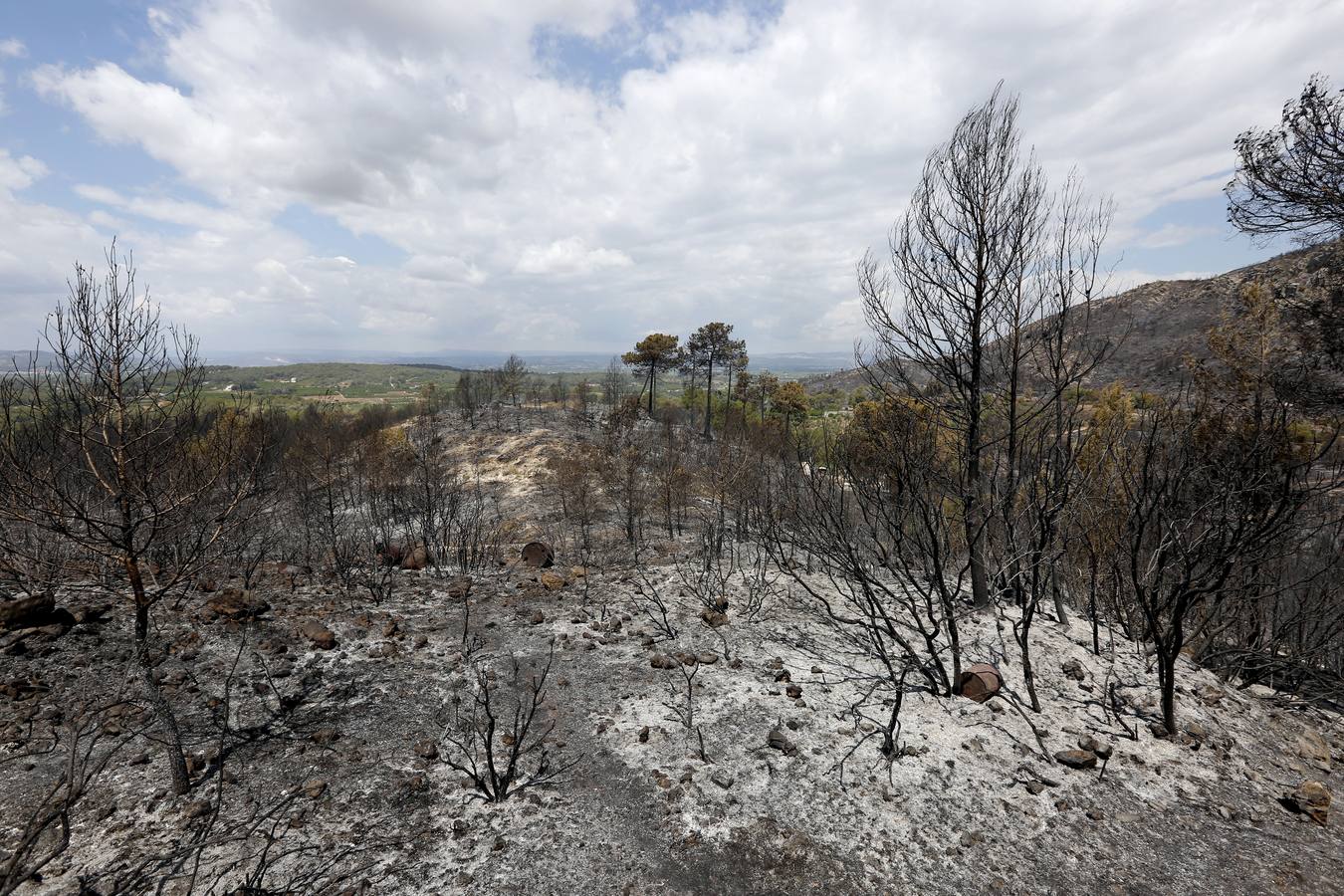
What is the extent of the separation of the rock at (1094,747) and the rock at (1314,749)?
7.62ft

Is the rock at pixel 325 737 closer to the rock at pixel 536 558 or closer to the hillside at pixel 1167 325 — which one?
the rock at pixel 536 558

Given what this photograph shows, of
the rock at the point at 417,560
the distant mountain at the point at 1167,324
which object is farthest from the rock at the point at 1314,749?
the distant mountain at the point at 1167,324

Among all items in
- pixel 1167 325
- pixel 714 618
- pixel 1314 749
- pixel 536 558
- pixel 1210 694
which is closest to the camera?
pixel 1314 749

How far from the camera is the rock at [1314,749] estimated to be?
575cm

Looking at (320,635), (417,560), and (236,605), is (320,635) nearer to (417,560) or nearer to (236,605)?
(236,605)

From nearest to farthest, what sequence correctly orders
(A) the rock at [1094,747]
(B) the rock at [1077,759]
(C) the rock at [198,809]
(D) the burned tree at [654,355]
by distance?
(C) the rock at [198,809] → (B) the rock at [1077,759] → (A) the rock at [1094,747] → (D) the burned tree at [654,355]

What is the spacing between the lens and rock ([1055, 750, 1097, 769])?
5348 millimetres

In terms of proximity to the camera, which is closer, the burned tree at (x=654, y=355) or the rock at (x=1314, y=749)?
the rock at (x=1314, y=749)

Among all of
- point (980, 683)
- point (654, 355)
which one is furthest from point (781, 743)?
point (654, 355)

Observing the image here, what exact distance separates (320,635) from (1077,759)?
377 inches

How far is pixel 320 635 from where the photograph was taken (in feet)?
25.3

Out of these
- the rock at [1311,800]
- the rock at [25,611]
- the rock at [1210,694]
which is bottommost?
the rock at [1210,694]

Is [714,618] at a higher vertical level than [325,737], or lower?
lower

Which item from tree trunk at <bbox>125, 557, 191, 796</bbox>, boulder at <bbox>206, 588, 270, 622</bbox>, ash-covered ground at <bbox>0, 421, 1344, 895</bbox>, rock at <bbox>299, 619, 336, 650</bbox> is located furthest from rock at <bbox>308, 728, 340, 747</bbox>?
boulder at <bbox>206, 588, 270, 622</bbox>
